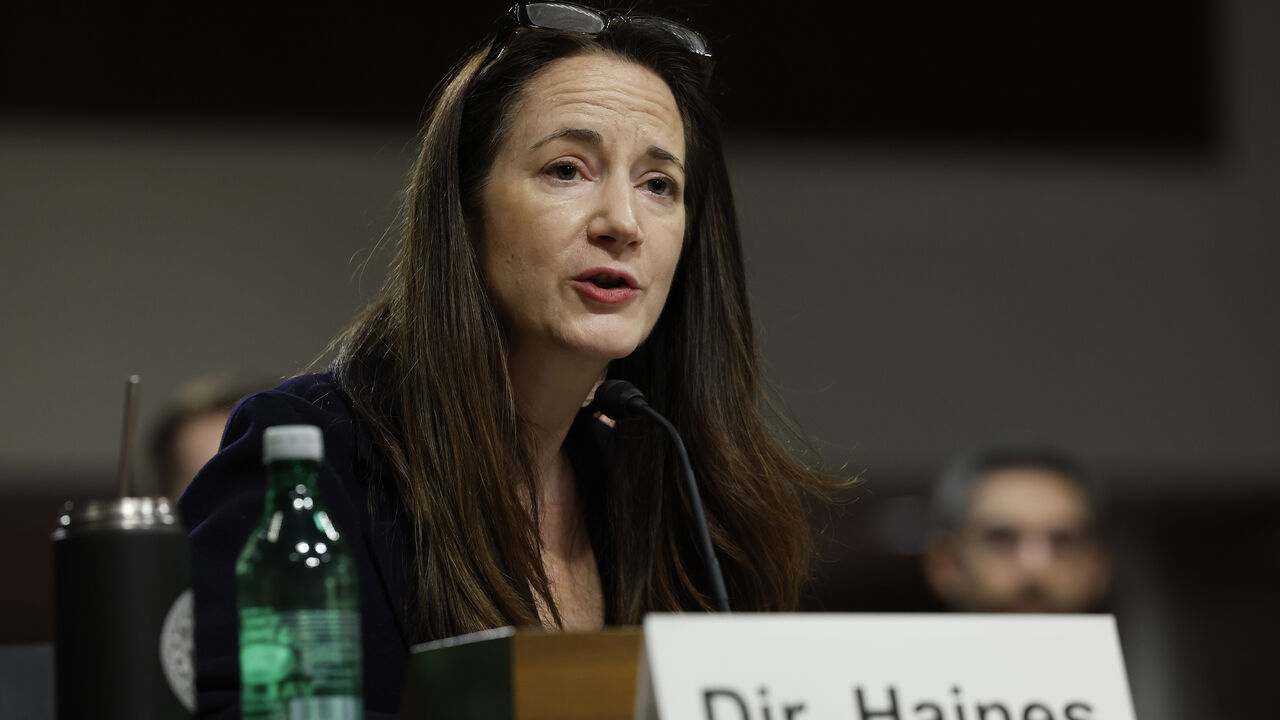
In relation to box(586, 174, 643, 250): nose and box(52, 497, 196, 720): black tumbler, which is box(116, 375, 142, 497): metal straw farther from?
box(586, 174, 643, 250): nose

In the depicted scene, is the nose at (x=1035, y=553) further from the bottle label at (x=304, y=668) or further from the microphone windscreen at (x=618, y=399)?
the bottle label at (x=304, y=668)

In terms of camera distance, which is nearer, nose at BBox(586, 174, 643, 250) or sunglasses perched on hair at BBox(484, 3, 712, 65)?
nose at BBox(586, 174, 643, 250)

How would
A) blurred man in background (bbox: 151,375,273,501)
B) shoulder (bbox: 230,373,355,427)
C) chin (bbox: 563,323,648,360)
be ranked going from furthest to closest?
blurred man in background (bbox: 151,375,273,501) < chin (bbox: 563,323,648,360) < shoulder (bbox: 230,373,355,427)

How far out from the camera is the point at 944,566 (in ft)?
11.8

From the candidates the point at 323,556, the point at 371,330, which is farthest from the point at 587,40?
the point at 323,556

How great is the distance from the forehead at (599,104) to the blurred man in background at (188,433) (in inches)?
55.0

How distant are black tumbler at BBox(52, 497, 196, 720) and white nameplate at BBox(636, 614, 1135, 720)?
0.32 m

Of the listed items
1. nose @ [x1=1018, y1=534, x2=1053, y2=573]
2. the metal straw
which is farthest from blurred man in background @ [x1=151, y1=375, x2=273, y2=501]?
the metal straw

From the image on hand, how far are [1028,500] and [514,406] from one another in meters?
1.95

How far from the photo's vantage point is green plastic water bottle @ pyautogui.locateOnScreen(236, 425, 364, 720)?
1067 mm

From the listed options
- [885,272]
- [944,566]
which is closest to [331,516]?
[944,566]

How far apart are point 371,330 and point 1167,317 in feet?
16.7

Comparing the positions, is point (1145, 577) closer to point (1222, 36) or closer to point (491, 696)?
point (1222, 36)

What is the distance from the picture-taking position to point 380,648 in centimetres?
164
